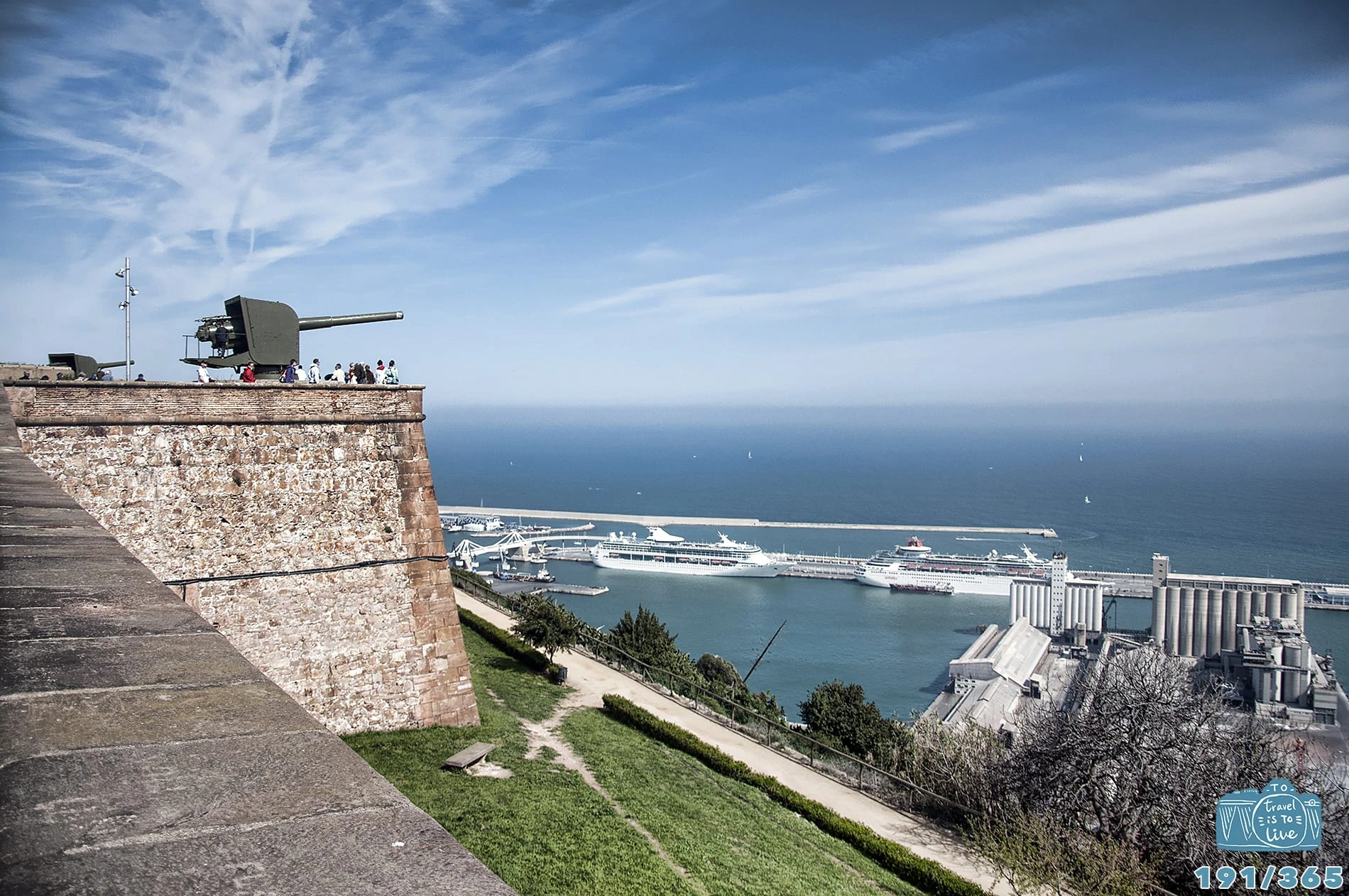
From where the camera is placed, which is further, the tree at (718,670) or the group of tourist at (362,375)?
the tree at (718,670)

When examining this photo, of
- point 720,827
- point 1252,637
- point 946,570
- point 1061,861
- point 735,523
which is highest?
point 720,827

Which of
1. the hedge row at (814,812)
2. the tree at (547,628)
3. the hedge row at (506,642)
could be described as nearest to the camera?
the hedge row at (814,812)

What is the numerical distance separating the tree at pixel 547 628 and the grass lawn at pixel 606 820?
292cm

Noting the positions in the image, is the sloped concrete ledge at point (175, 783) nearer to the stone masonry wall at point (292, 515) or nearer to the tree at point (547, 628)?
the stone masonry wall at point (292, 515)

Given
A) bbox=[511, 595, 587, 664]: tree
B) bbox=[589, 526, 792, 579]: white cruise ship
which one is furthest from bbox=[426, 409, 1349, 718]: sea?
bbox=[511, 595, 587, 664]: tree

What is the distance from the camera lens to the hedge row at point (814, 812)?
10.5 m

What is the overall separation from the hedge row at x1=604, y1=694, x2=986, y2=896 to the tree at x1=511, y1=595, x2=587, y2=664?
5.28 ft

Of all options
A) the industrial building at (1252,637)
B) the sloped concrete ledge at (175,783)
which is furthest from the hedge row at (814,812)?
the industrial building at (1252,637)

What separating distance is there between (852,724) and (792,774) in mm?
5038

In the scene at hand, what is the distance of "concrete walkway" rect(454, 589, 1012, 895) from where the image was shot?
11.6 m

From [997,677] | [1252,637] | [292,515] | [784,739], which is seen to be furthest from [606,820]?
[1252,637]

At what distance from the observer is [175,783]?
1.35m

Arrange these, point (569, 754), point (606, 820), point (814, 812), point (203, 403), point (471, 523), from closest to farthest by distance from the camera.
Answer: point (606, 820) < point (203, 403) < point (569, 754) < point (814, 812) < point (471, 523)

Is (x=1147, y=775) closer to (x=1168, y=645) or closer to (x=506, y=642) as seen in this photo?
(x=506, y=642)
